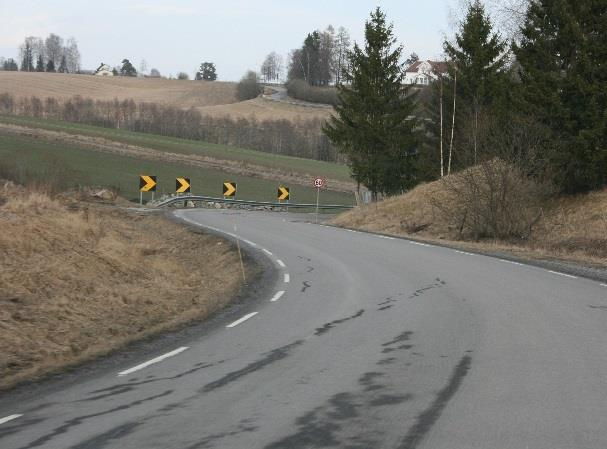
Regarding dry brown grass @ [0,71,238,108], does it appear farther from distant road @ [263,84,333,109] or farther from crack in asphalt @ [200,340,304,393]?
crack in asphalt @ [200,340,304,393]

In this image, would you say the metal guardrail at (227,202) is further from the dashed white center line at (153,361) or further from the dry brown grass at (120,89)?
the dry brown grass at (120,89)

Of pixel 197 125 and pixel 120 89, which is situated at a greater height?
pixel 120 89

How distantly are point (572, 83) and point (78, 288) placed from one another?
67.9ft

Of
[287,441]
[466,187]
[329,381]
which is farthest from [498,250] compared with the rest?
[287,441]

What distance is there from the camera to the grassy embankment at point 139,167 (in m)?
60.7

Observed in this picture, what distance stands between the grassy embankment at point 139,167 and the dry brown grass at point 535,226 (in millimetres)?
21263

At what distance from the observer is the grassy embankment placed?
60719 millimetres

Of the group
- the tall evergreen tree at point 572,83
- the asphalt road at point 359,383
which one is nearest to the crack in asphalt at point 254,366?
the asphalt road at point 359,383

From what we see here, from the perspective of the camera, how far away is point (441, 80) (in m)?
46.4

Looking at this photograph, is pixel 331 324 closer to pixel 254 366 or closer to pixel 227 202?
pixel 254 366

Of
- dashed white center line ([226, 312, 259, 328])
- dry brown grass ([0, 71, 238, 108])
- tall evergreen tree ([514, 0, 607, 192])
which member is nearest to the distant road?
dry brown grass ([0, 71, 238, 108])

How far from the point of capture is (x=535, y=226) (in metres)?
29.3

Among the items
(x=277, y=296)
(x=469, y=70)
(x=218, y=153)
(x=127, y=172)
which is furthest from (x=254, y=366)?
(x=218, y=153)

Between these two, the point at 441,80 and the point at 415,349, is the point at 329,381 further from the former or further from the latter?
the point at 441,80
